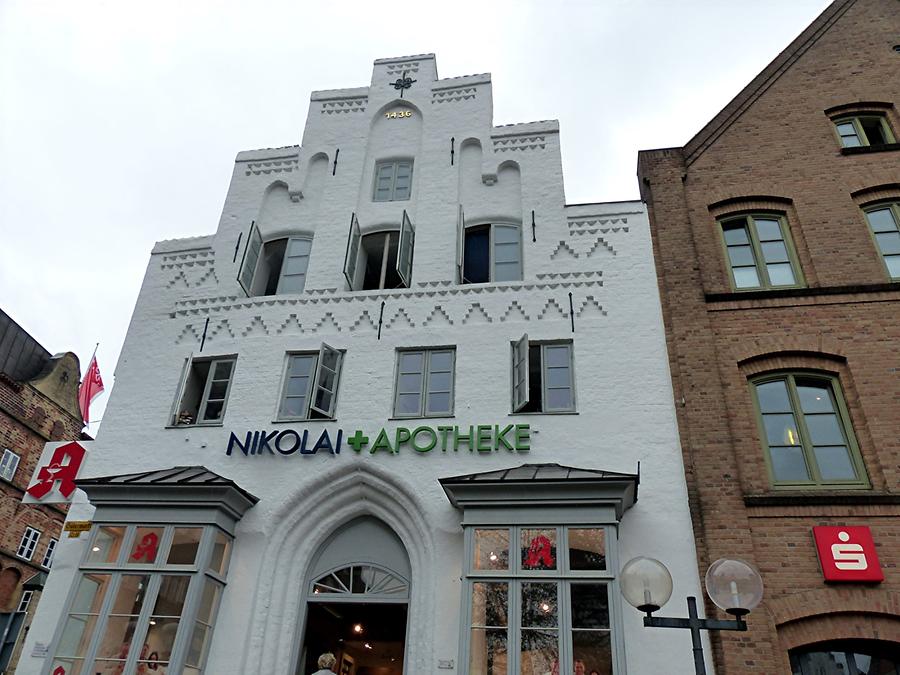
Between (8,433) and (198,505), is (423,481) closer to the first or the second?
(198,505)

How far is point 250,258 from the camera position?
46.5 ft

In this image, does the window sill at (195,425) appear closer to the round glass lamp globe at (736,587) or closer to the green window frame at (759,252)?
the round glass lamp globe at (736,587)

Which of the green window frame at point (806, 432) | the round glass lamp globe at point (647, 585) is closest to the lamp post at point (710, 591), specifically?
the round glass lamp globe at point (647, 585)

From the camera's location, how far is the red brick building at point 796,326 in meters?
9.21

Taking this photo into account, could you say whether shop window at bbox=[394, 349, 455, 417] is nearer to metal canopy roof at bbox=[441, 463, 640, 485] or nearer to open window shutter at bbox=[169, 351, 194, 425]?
metal canopy roof at bbox=[441, 463, 640, 485]

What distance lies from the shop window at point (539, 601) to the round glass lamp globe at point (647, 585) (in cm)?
316

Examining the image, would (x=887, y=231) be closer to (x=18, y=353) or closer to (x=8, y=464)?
(x=8, y=464)

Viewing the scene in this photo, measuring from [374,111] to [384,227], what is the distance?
3.67 m

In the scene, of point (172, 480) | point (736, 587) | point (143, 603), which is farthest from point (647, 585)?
point (172, 480)

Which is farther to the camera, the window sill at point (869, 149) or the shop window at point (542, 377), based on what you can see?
the window sill at point (869, 149)

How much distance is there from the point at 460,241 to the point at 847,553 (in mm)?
8480

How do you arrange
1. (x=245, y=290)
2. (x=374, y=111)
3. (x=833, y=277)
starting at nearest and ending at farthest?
(x=833, y=277)
(x=245, y=290)
(x=374, y=111)

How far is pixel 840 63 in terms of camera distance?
50.2 feet

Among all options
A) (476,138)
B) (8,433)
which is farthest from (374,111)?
(8,433)
